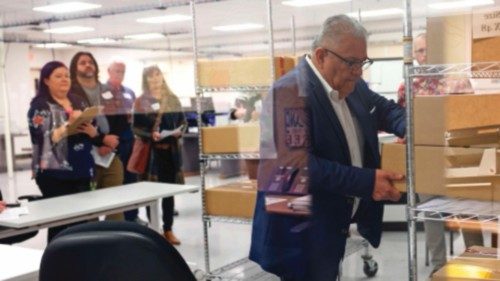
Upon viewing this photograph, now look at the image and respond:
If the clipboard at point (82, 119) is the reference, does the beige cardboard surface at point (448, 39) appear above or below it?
above

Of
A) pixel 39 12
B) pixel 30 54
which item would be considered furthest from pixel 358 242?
pixel 30 54

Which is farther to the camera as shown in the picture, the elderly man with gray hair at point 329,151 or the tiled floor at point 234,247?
the tiled floor at point 234,247

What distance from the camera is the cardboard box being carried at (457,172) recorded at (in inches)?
62.3

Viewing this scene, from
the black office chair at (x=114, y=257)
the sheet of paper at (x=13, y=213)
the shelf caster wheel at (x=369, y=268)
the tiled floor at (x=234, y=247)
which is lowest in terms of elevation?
the tiled floor at (x=234, y=247)

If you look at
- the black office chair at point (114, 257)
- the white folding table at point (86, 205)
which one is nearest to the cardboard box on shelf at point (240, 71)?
the white folding table at point (86, 205)

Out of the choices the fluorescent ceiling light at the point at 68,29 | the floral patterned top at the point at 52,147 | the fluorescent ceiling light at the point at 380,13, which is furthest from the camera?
the fluorescent ceiling light at the point at 68,29

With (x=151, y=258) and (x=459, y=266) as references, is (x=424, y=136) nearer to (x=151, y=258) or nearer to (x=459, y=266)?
(x=459, y=266)

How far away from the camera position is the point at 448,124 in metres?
1.64

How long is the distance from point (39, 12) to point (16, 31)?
1968 mm

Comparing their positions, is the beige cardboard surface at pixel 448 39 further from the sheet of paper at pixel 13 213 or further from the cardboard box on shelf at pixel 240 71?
the sheet of paper at pixel 13 213

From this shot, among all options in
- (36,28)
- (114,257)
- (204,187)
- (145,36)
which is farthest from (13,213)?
(145,36)

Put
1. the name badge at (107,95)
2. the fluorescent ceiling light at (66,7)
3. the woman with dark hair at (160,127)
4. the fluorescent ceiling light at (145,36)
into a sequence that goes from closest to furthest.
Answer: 1. the name badge at (107,95)
2. the woman with dark hair at (160,127)
3. the fluorescent ceiling light at (66,7)
4. the fluorescent ceiling light at (145,36)

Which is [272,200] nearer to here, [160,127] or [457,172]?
[457,172]

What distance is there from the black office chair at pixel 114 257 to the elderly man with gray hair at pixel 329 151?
83 cm
